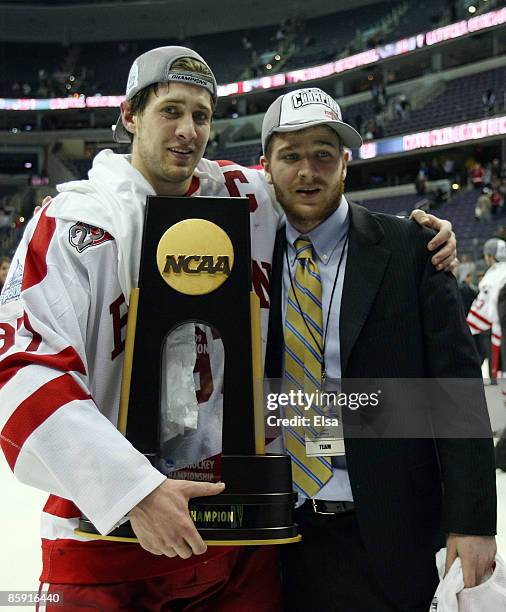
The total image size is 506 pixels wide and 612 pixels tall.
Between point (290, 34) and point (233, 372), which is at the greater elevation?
point (290, 34)

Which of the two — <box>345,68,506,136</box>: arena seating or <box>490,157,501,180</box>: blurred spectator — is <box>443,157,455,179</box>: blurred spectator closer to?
<box>345,68,506,136</box>: arena seating

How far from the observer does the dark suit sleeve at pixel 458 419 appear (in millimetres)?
1466

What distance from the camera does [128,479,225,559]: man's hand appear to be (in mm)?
1107

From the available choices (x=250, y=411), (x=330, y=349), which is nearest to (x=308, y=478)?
(x=330, y=349)

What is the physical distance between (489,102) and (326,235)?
58.6 feet

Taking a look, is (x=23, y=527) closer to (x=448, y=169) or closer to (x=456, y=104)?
(x=448, y=169)

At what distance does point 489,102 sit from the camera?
17828mm

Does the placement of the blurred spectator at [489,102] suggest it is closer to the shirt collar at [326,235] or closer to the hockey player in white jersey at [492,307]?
the hockey player in white jersey at [492,307]

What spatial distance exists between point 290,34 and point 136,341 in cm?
2601

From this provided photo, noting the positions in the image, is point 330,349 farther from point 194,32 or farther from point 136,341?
point 194,32

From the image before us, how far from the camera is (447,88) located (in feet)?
66.0

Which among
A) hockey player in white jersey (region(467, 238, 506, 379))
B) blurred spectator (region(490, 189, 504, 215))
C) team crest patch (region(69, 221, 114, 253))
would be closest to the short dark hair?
team crest patch (region(69, 221, 114, 253))

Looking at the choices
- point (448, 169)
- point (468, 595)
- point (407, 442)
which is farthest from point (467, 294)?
point (448, 169)

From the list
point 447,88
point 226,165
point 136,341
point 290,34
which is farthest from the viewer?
point 290,34
